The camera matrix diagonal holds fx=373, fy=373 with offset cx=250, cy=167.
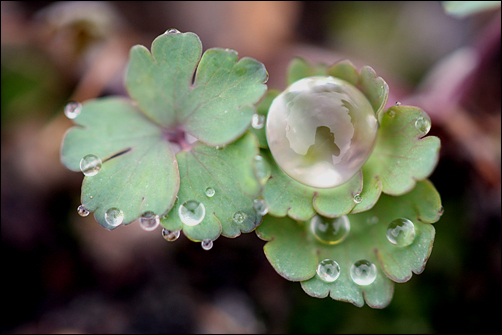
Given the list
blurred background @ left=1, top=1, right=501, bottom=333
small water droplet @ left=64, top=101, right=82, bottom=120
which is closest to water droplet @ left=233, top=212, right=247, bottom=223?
small water droplet @ left=64, top=101, right=82, bottom=120

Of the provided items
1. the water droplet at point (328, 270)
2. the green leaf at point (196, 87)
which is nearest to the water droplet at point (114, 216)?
the green leaf at point (196, 87)

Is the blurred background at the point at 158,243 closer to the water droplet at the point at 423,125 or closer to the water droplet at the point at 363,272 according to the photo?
the water droplet at the point at 423,125

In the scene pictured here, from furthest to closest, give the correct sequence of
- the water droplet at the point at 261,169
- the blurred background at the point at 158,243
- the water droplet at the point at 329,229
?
the blurred background at the point at 158,243, the water droplet at the point at 329,229, the water droplet at the point at 261,169

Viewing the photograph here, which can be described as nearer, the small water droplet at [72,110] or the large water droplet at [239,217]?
the large water droplet at [239,217]

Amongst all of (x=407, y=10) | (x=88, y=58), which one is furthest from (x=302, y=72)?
(x=407, y=10)

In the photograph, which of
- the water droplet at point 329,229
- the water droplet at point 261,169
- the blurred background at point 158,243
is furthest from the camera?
the blurred background at point 158,243

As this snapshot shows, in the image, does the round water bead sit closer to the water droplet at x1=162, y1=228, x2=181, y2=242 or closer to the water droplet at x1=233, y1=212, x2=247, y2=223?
the water droplet at x1=233, y1=212, x2=247, y2=223

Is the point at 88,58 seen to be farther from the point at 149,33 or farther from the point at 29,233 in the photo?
the point at 29,233

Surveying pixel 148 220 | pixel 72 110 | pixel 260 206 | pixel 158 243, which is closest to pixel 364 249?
pixel 260 206
